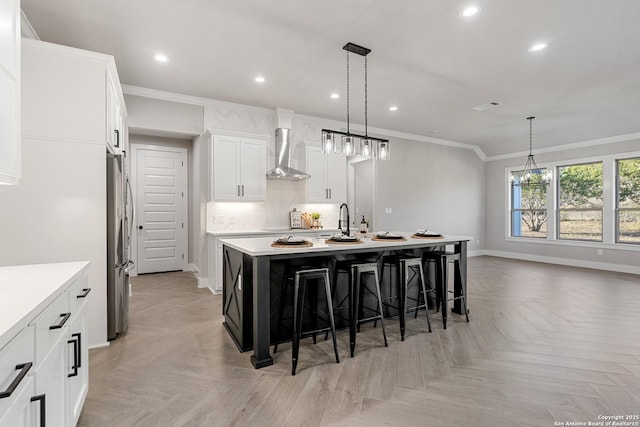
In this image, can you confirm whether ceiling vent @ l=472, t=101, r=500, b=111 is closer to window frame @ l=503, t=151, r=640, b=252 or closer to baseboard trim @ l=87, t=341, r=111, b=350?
window frame @ l=503, t=151, r=640, b=252

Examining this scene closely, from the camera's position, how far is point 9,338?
3.01 ft

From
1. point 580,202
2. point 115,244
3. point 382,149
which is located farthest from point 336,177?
point 580,202

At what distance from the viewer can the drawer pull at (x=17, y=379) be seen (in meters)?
0.87

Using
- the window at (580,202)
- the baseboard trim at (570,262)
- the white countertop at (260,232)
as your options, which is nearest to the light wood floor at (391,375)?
the white countertop at (260,232)

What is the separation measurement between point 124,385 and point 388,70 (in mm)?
4264

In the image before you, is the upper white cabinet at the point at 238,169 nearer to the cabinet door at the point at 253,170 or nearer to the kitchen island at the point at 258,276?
the cabinet door at the point at 253,170

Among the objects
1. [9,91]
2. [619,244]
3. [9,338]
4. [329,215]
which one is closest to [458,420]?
[9,338]

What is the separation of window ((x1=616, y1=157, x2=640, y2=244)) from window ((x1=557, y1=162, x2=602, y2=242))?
1.00 ft

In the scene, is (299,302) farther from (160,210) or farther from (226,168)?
(160,210)

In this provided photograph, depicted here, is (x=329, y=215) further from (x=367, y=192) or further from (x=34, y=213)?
(x=34, y=213)

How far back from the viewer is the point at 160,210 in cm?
607

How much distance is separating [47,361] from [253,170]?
4.10m

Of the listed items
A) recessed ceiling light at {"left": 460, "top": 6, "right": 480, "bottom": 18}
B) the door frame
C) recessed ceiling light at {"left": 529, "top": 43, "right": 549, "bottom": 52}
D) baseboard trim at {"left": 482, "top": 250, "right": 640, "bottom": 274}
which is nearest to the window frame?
baseboard trim at {"left": 482, "top": 250, "right": 640, "bottom": 274}

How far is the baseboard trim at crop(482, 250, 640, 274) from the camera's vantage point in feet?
20.8
